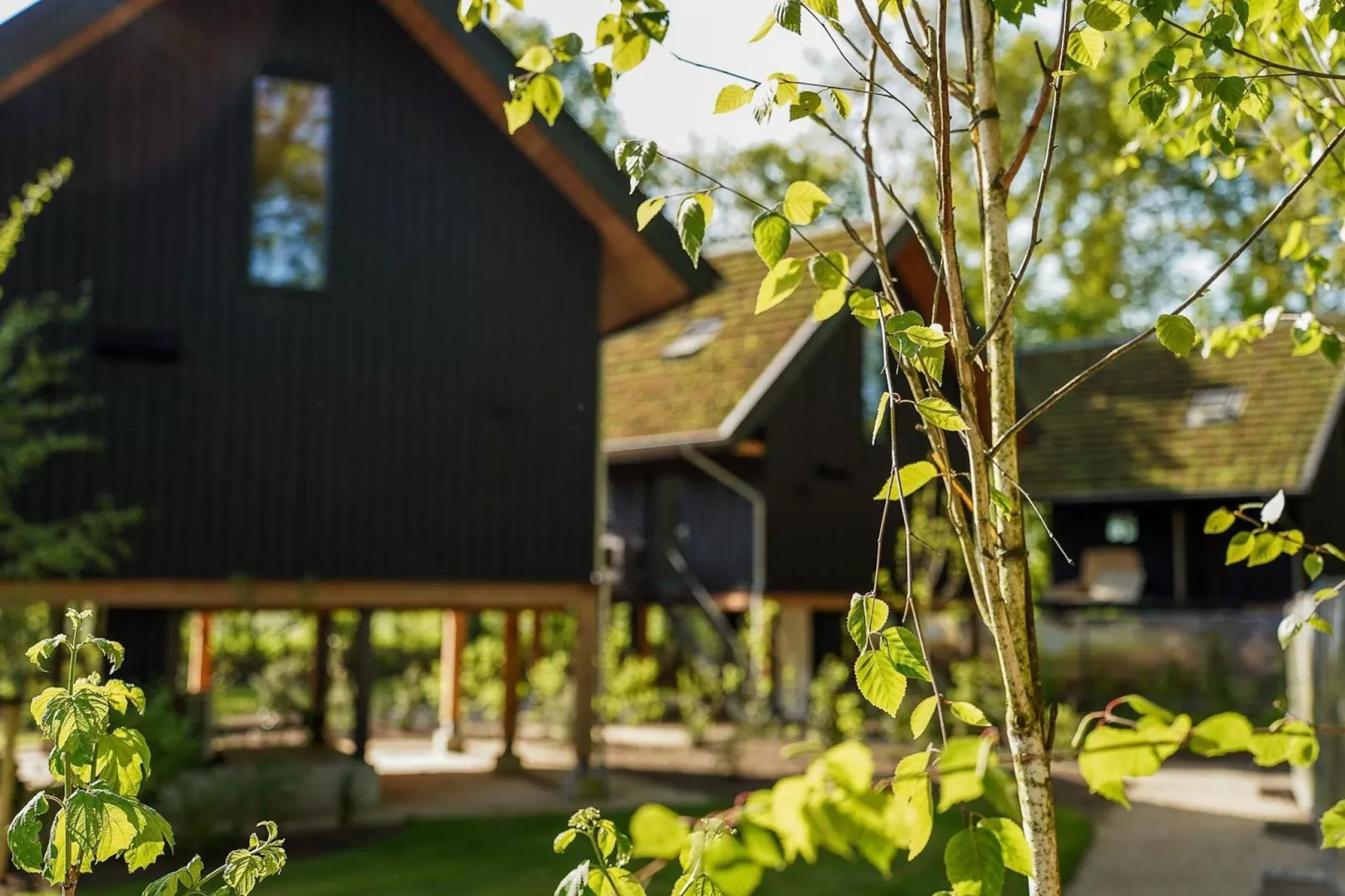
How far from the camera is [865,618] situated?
74.0 inches

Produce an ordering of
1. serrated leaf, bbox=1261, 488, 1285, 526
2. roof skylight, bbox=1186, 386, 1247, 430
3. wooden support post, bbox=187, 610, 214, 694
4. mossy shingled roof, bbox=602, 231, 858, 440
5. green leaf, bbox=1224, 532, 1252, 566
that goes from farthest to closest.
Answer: roof skylight, bbox=1186, 386, 1247, 430
mossy shingled roof, bbox=602, 231, 858, 440
wooden support post, bbox=187, 610, 214, 694
green leaf, bbox=1224, 532, 1252, 566
serrated leaf, bbox=1261, 488, 1285, 526

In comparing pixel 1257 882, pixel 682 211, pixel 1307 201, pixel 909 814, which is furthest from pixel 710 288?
pixel 1307 201

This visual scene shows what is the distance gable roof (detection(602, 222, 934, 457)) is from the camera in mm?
16297

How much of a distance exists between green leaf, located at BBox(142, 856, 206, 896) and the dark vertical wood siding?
26.1 feet

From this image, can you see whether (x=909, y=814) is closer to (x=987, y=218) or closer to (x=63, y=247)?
(x=987, y=218)

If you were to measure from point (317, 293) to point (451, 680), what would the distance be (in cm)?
667

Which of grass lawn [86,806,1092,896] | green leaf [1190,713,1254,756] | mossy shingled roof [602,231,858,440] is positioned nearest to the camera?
green leaf [1190,713,1254,756]

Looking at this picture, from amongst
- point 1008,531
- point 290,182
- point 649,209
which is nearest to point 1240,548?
point 1008,531

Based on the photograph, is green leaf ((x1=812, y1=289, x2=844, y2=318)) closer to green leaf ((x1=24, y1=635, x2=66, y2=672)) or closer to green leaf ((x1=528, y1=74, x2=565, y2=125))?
green leaf ((x1=528, y1=74, x2=565, y2=125))

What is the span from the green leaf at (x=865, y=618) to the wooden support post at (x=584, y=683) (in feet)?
32.6

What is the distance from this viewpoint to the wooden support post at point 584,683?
462 inches

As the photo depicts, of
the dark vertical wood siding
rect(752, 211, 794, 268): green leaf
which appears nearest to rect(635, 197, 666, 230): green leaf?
rect(752, 211, 794, 268): green leaf

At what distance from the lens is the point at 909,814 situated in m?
1.33

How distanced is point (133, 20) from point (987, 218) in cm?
929
